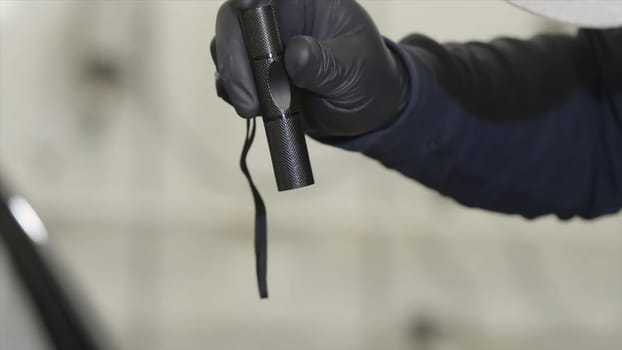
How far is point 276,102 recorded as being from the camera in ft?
1.56

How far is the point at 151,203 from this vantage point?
4.61 feet

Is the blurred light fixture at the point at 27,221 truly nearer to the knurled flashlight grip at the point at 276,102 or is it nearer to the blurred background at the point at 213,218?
the knurled flashlight grip at the point at 276,102

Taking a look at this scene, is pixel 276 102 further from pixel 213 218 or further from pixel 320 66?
pixel 213 218

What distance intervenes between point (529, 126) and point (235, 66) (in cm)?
32

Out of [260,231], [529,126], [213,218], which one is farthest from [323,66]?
[213,218]

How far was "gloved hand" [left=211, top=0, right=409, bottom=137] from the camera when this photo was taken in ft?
1.63

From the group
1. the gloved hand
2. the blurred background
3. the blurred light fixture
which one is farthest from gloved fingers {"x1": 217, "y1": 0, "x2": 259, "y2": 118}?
the blurred background

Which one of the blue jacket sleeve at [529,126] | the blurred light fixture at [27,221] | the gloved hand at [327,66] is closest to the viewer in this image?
the blurred light fixture at [27,221]

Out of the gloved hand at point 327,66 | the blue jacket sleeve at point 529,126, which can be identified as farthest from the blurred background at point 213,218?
the gloved hand at point 327,66

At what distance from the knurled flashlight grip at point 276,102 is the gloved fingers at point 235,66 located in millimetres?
18

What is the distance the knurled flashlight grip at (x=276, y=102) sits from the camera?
1.52ft

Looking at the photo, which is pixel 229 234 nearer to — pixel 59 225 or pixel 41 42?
pixel 59 225

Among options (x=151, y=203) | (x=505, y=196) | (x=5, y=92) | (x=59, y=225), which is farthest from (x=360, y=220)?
(x=505, y=196)

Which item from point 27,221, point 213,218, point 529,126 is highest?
point 27,221
